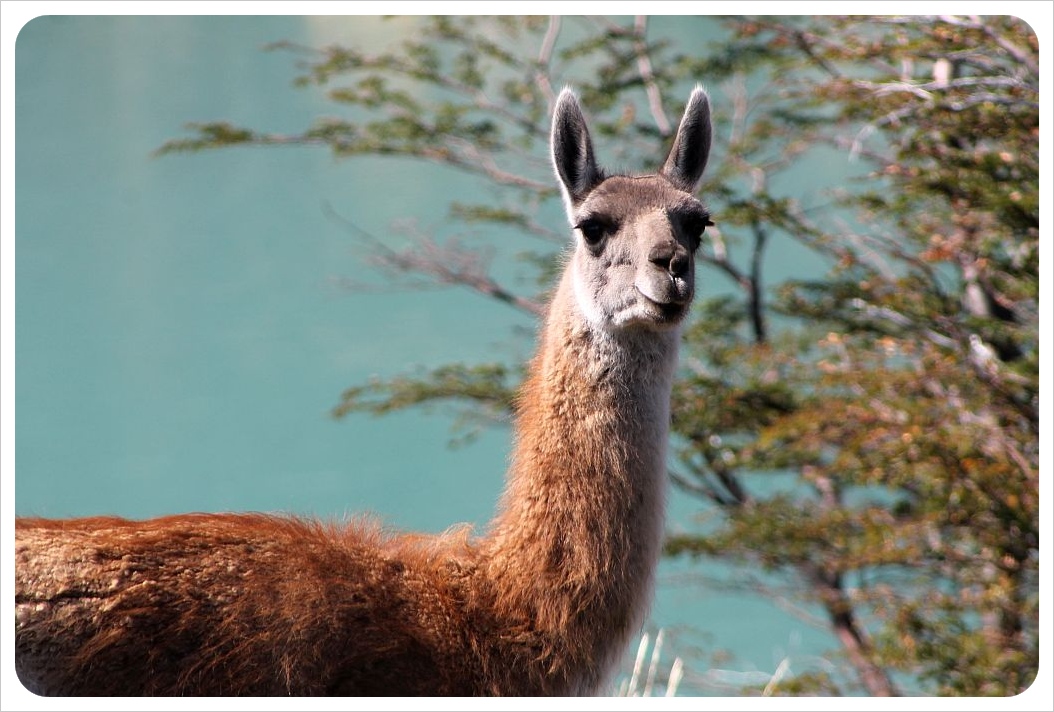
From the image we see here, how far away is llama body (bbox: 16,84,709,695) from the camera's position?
3.52m

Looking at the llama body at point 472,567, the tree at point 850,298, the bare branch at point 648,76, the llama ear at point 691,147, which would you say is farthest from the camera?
the bare branch at point 648,76

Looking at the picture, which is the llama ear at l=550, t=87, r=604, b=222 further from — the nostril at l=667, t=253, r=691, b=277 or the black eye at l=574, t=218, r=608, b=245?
the nostril at l=667, t=253, r=691, b=277

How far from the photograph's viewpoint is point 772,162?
1471cm

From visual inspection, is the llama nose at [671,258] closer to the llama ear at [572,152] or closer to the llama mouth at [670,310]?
the llama mouth at [670,310]

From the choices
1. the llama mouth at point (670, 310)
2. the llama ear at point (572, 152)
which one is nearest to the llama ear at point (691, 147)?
the llama ear at point (572, 152)

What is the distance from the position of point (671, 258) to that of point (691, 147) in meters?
0.69

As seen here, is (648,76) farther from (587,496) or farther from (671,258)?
(587,496)

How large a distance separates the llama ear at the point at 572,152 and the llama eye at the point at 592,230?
21cm

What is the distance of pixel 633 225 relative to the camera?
4.21 metres

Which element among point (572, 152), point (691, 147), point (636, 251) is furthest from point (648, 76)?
point (636, 251)

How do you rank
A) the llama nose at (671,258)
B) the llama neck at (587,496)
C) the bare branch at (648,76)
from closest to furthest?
the llama neck at (587,496)
the llama nose at (671,258)
the bare branch at (648,76)

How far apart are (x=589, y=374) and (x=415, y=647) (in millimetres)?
1028

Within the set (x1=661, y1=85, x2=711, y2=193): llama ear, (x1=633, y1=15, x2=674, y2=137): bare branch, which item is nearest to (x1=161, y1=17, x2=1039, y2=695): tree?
(x1=633, y1=15, x2=674, y2=137): bare branch

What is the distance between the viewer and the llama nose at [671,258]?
4020 millimetres
